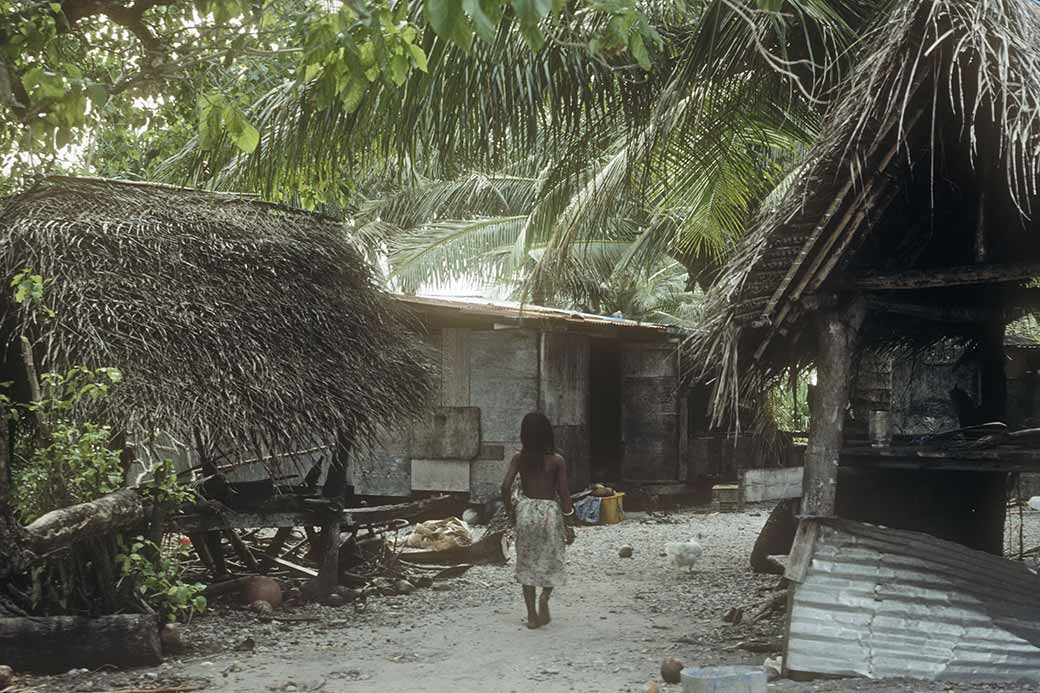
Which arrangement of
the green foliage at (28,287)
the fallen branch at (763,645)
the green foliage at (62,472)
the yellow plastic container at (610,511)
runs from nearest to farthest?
the green foliage at (28,287) < the green foliage at (62,472) < the fallen branch at (763,645) < the yellow plastic container at (610,511)

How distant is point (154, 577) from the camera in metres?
6.75

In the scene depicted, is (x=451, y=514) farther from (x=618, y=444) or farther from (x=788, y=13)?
(x=788, y=13)

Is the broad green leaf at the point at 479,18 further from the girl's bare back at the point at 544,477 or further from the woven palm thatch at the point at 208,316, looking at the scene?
the girl's bare back at the point at 544,477

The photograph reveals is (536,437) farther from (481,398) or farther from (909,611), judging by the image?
(481,398)

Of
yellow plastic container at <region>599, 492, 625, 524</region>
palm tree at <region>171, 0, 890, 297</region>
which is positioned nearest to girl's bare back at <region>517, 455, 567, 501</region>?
palm tree at <region>171, 0, 890, 297</region>

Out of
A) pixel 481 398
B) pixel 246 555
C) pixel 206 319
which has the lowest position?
pixel 246 555

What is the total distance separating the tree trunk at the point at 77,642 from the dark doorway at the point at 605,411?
1134 centimetres

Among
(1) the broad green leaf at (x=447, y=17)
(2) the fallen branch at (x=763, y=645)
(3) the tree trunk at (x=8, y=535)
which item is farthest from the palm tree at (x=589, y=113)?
(1) the broad green leaf at (x=447, y=17)

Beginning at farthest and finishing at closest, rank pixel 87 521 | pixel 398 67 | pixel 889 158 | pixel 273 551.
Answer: pixel 273 551 → pixel 889 158 → pixel 87 521 → pixel 398 67

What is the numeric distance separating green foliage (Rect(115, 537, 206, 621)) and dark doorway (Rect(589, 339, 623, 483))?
10.9 metres

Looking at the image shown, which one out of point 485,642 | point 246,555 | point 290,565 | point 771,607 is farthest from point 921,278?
point 246,555

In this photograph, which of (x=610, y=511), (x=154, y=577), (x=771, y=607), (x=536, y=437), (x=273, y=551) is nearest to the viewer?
(x=154, y=577)

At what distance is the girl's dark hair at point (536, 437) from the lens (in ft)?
25.9

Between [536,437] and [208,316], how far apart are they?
92.7 inches
